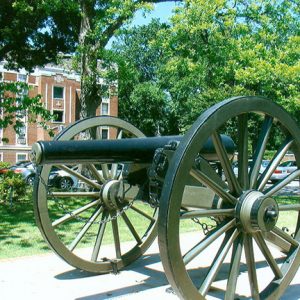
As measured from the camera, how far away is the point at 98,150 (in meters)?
4.37

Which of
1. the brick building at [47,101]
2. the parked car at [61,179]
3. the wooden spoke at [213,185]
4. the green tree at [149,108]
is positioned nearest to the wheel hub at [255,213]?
the wooden spoke at [213,185]

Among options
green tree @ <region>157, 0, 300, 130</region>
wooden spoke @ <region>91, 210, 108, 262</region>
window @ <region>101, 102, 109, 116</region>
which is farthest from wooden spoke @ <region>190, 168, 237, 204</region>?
window @ <region>101, 102, 109, 116</region>

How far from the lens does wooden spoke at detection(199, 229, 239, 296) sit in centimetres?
392

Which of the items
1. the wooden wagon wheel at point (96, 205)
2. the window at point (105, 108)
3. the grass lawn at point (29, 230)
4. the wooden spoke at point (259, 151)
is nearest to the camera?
the wooden spoke at point (259, 151)

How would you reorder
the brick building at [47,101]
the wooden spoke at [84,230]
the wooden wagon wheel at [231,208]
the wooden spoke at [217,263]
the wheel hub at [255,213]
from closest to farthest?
1. the wooden wagon wheel at [231,208]
2. the wooden spoke at [217,263]
3. the wheel hub at [255,213]
4. the wooden spoke at [84,230]
5. the brick building at [47,101]

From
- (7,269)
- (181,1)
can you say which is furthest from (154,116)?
(7,269)

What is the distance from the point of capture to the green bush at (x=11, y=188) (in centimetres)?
1324

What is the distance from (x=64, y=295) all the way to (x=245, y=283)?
1.91 metres

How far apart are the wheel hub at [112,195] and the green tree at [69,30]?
9.78 metres

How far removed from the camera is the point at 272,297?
437 centimetres

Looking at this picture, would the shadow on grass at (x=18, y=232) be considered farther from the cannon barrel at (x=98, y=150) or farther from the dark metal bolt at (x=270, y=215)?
the dark metal bolt at (x=270, y=215)

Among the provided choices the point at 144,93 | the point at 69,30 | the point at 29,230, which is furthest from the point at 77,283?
the point at 144,93

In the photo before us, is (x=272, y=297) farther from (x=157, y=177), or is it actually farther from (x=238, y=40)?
(x=238, y=40)

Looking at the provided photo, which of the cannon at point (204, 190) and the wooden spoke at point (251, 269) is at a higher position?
the cannon at point (204, 190)
